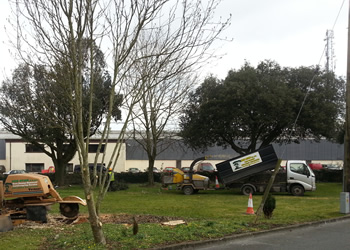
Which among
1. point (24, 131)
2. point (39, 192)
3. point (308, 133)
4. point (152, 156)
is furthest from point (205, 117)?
point (39, 192)

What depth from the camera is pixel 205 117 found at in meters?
26.8

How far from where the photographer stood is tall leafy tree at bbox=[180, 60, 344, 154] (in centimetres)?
2538

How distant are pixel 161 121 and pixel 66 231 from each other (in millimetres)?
20160

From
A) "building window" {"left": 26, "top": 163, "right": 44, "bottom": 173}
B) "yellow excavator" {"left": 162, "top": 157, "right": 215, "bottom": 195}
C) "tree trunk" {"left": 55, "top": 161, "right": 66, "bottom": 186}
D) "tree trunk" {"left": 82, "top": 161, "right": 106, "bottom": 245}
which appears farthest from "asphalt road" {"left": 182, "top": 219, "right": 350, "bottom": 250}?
"building window" {"left": 26, "top": 163, "right": 44, "bottom": 173}

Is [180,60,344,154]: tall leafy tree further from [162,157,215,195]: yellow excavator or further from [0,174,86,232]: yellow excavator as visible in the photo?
[0,174,86,232]: yellow excavator

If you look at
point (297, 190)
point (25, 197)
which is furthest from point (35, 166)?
point (25, 197)

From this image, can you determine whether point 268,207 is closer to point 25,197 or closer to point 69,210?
point 69,210

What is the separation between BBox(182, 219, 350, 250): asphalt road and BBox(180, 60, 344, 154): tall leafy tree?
1490cm

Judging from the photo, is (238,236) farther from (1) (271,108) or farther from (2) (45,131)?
(2) (45,131)

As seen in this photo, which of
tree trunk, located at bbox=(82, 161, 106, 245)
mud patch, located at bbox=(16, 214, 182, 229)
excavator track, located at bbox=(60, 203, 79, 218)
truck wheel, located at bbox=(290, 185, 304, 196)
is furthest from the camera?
truck wheel, located at bbox=(290, 185, 304, 196)

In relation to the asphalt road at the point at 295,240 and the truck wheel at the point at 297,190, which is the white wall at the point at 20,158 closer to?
the truck wheel at the point at 297,190

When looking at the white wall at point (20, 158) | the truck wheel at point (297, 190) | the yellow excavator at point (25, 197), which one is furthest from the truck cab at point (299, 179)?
the white wall at point (20, 158)

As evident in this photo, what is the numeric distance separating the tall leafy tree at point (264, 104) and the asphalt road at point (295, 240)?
1490 centimetres

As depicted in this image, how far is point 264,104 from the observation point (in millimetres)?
25344
